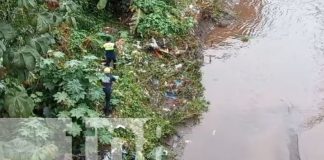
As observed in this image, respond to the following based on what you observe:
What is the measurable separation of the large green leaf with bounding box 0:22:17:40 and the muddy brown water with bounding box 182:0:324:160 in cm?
372

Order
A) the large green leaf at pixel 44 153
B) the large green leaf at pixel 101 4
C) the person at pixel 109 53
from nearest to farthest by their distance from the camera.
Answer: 1. the large green leaf at pixel 44 153
2. the person at pixel 109 53
3. the large green leaf at pixel 101 4

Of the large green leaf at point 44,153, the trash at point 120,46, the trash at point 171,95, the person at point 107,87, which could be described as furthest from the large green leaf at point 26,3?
the trash at point 120,46

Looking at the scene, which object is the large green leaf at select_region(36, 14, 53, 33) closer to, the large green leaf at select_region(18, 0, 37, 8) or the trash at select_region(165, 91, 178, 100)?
the large green leaf at select_region(18, 0, 37, 8)

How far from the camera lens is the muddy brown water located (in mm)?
6824

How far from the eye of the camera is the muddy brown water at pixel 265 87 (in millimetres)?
6824

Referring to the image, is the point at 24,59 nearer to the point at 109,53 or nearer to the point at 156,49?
the point at 109,53

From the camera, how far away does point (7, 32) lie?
3.51 meters

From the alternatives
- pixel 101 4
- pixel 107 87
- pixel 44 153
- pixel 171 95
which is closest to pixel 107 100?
pixel 107 87

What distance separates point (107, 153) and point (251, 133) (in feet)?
7.72

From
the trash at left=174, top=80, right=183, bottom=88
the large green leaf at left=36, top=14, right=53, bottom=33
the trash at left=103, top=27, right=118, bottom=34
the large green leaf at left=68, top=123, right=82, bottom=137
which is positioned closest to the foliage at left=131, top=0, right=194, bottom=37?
the trash at left=103, top=27, right=118, bottom=34

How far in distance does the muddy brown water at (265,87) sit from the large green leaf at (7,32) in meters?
3.72

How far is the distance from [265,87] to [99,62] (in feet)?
9.44

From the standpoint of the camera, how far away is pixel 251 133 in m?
7.09

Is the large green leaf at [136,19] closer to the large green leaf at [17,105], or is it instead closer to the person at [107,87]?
the person at [107,87]
